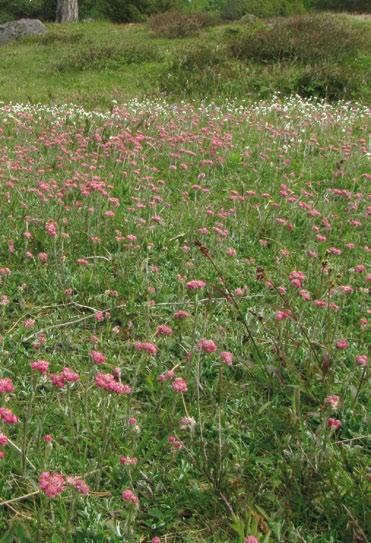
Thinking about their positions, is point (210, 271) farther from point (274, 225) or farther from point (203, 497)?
point (203, 497)

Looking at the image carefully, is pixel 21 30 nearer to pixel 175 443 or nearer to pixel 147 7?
pixel 147 7

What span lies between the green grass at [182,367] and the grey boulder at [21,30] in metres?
21.4

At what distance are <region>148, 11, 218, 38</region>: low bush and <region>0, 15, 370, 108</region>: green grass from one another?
1.52 ft

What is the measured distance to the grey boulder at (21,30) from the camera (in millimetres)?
25328

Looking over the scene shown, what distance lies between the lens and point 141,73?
16.9 metres

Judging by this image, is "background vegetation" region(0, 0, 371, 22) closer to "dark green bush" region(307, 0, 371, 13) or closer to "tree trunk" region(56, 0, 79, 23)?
"dark green bush" region(307, 0, 371, 13)

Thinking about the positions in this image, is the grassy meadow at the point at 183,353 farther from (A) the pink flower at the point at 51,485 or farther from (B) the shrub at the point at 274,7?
(B) the shrub at the point at 274,7

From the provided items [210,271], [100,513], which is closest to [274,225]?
[210,271]

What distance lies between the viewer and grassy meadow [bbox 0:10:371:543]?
2371 mm

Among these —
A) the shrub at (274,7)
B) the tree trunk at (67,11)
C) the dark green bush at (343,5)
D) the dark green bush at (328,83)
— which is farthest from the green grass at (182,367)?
the dark green bush at (343,5)

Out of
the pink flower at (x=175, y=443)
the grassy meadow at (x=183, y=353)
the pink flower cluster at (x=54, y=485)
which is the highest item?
the pink flower cluster at (x=54, y=485)

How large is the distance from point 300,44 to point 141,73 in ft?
13.6

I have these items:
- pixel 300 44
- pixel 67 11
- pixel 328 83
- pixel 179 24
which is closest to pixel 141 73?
pixel 300 44

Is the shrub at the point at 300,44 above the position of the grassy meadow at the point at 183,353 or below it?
below
